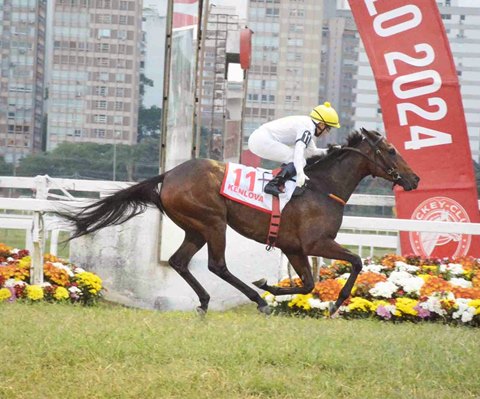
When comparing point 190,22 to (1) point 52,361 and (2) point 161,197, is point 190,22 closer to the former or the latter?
(2) point 161,197

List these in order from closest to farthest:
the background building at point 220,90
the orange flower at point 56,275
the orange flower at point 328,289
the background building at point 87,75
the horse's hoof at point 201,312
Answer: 1. the horse's hoof at point 201,312
2. the orange flower at point 328,289
3. the orange flower at point 56,275
4. the background building at point 87,75
5. the background building at point 220,90

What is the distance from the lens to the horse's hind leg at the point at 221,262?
26.6 feet

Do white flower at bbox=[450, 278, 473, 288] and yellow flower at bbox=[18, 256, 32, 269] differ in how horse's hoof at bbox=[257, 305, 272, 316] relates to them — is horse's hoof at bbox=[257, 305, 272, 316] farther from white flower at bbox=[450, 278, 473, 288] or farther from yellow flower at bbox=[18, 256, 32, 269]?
yellow flower at bbox=[18, 256, 32, 269]

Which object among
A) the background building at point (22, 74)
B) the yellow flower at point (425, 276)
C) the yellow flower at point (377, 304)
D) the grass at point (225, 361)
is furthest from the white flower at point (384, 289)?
the background building at point (22, 74)

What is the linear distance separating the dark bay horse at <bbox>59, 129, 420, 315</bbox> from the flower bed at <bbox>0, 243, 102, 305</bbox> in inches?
28.6

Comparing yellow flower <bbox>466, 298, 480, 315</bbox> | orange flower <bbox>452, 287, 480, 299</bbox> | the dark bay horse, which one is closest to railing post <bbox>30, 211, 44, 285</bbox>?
the dark bay horse

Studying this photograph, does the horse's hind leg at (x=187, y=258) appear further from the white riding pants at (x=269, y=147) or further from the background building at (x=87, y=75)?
the background building at (x=87, y=75)

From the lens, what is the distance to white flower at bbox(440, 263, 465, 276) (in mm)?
9484

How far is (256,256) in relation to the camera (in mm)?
10094

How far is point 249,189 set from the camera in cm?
812

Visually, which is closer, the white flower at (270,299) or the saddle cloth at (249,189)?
the saddle cloth at (249,189)

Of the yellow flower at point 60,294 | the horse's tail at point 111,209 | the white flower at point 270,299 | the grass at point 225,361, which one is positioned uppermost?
the horse's tail at point 111,209

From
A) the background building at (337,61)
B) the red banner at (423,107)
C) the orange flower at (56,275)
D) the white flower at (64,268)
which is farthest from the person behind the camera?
the background building at (337,61)

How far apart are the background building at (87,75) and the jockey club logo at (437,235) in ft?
16.0
